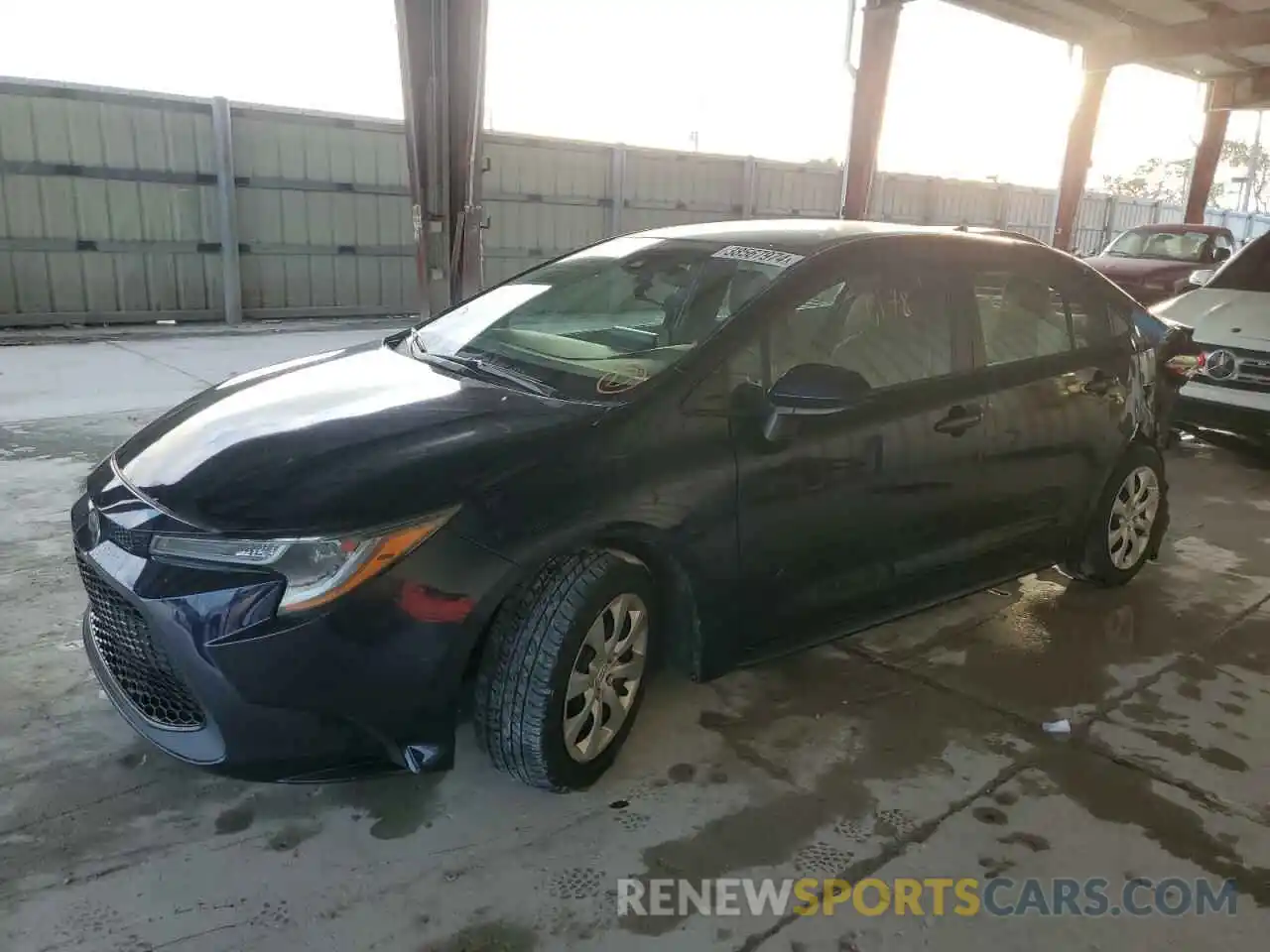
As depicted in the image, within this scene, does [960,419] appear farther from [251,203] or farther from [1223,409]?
[251,203]

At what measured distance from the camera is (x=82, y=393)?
275 inches

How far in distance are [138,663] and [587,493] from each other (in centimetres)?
111

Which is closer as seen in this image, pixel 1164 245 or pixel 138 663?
pixel 138 663

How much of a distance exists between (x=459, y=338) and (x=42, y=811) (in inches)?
68.0

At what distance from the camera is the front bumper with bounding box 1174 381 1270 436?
18.0 ft

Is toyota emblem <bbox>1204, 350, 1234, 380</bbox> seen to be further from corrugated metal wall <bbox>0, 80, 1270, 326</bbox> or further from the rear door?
corrugated metal wall <bbox>0, 80, 1270, 326</bbox>

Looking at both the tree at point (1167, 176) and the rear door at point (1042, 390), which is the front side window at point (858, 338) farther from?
the tree at point (1167, 176)

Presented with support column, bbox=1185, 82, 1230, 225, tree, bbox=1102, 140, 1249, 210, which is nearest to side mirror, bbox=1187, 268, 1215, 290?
support column, bbox=1185, 82, 1230, 225

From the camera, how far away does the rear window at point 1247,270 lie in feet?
20.3

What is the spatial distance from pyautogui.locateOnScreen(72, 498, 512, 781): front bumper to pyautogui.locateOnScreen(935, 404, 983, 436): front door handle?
157 cm

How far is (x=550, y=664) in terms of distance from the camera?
220 cm

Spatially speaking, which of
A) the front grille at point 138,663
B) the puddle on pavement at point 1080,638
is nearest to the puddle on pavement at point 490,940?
the front grille at point 138,663

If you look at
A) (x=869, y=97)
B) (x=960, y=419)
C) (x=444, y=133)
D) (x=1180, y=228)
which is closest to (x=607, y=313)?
(x=960, y=419)

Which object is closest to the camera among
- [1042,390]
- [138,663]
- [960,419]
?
[138,663]
